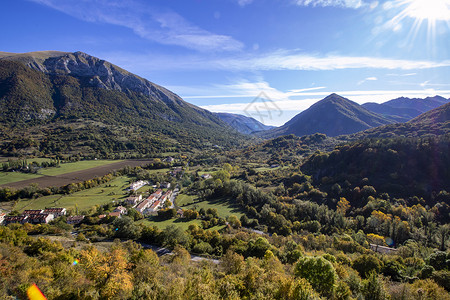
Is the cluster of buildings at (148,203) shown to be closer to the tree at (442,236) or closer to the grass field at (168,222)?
the grass field at (168,222)

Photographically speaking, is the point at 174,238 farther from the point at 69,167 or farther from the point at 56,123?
the point at 56,123

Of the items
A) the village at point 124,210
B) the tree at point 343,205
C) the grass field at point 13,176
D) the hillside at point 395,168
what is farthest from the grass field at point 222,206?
the grass field at point 13,176

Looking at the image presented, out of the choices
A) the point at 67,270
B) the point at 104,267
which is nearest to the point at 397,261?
the point at 104,267

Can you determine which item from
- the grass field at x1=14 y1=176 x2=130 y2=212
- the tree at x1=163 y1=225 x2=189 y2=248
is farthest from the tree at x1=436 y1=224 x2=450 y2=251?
the grass field at x1=14 y1=176 x2=130 y2=212

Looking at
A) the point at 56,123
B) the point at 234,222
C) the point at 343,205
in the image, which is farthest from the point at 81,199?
the point at 56,123

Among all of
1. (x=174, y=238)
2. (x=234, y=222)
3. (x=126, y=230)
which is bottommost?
(x=234, y=222)

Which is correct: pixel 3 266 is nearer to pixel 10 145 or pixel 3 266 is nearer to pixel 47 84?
pixel 10 145
